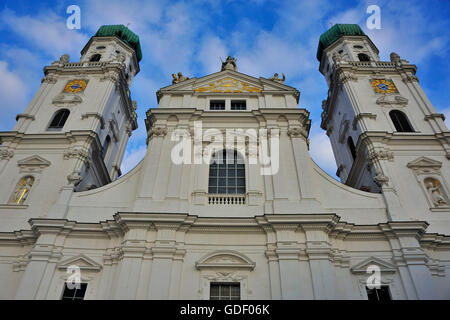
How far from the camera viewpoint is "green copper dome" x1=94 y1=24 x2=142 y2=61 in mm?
28645

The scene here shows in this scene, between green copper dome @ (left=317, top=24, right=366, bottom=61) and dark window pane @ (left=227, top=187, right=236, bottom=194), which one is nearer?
dark window pane @ (left=227, top=187, right=236, bottom=194)

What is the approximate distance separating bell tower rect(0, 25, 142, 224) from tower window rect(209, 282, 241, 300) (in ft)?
23.8

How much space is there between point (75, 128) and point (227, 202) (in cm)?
1062

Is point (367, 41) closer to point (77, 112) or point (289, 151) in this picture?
point (289, 151)

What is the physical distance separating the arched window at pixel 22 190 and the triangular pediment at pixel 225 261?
920cm

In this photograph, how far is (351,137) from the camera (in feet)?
71.5

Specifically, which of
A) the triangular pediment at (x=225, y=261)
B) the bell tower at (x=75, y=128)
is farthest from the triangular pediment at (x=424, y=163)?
the bell tower at (x=75, y=128)

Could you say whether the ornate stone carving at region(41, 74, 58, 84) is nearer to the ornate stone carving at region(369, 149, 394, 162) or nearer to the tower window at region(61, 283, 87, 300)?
the tower window at region(61, 283, 87, 300)

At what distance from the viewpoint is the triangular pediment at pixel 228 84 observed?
61.4ft

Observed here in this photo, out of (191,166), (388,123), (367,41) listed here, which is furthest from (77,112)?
(367,41)

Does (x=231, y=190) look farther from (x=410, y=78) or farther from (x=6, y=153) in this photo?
(x=410, y=78)

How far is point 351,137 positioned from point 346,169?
2.05 metres

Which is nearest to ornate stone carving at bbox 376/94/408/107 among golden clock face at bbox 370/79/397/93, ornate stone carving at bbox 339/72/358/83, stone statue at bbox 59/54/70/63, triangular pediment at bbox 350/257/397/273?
golden clock face at bbox 370/79/397/93
